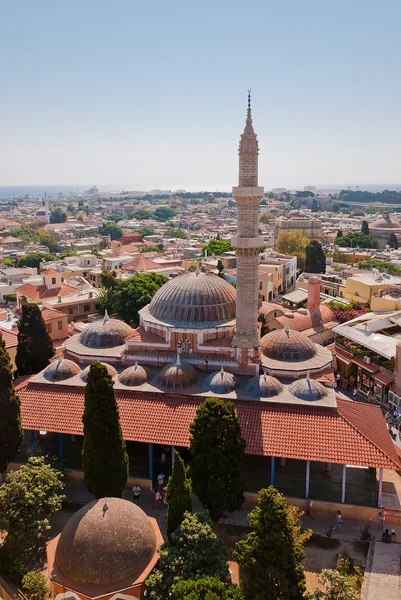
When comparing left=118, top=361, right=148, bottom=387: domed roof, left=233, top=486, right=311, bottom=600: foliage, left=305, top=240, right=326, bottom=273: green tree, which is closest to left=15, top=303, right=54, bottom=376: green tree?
left=118, top=361, right=148, bottom=387: domed roof

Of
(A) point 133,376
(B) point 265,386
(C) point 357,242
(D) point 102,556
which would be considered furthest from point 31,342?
(C) point 357,242

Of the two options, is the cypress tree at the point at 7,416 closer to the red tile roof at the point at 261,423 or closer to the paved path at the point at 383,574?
the red tile roof at the point at 261,423

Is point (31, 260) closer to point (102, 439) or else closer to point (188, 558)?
point (102, 439)

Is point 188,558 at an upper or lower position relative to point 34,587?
upper

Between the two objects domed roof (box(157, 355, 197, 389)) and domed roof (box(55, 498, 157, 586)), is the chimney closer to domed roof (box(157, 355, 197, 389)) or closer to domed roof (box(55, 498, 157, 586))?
domed roof (box(157, 355, 197, 389))

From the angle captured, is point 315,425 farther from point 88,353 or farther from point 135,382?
point 88,353

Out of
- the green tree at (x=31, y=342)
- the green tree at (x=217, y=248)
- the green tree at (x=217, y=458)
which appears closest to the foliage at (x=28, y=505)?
the green tree at (x=217, y=458)
